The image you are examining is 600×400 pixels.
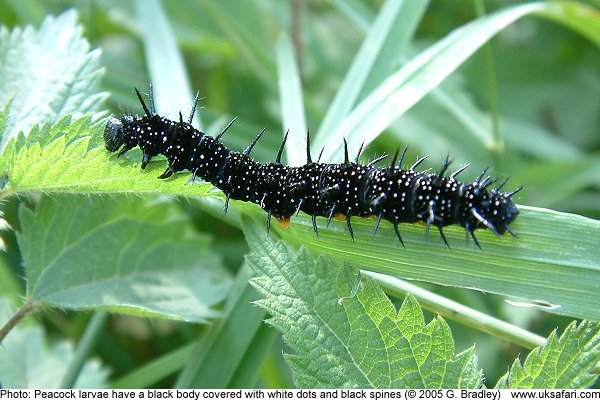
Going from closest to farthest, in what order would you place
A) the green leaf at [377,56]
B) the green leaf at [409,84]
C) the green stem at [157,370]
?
1. the green leaf at [409,84]
2. the green stem at [157,370]
3. the green leaf at [377,56]

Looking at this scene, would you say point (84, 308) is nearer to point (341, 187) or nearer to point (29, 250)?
point (29, 250)

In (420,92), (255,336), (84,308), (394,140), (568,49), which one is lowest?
(84,308)

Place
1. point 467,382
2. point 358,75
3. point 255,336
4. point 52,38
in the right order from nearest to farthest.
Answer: point 467,382 < point 255,336 < point 52,38 < point 358,75

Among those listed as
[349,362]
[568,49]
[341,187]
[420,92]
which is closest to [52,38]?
[341,187]

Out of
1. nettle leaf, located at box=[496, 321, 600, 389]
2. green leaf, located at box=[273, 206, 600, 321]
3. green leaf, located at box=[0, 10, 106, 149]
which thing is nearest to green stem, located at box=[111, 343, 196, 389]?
green leaf, located at box=[273, 206, 600, 321]

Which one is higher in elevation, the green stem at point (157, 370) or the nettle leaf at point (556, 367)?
the nettle leaf at point (556, 367)

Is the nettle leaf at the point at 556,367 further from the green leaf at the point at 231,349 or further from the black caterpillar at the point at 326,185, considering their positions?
the green leaf at the point at 231,349

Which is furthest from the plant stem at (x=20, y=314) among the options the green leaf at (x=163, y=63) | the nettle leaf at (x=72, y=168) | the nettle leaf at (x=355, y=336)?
the green leaf at (x=163, y=63)

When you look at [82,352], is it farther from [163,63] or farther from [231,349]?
[163,63]

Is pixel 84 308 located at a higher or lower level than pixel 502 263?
lower
